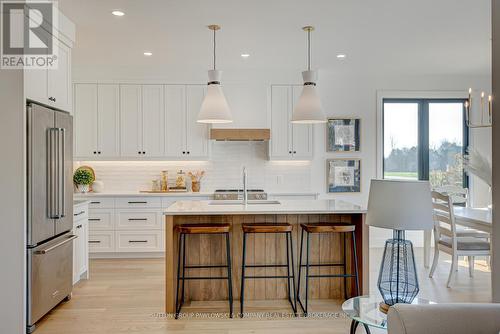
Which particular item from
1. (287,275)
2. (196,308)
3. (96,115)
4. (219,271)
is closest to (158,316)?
(196,308)

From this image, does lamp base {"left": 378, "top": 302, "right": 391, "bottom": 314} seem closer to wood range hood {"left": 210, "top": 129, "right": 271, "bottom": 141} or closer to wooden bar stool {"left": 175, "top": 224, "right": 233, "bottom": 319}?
wooden bar stool {"left": 175, "top": 224, "right": 233, "bottom": 319}

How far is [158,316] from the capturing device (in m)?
3.57

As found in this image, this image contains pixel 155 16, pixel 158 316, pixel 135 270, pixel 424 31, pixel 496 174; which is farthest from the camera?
pixel 135 270

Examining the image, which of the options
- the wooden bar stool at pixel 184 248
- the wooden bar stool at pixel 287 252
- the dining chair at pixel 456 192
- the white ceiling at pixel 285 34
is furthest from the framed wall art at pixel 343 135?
the wooden bar stool at pixel 184 248

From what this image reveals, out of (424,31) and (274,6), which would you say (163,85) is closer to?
(274,6)

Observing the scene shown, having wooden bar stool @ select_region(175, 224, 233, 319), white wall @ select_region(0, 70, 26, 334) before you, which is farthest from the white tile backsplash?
white wall @ select_region(0, 70, 26, 334)

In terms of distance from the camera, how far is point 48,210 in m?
3.44

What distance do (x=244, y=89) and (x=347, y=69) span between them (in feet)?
5.12

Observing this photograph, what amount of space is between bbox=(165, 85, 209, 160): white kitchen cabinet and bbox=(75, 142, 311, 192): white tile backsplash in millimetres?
329

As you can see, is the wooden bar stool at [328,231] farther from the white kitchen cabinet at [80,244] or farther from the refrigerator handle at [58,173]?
the white kitchen cabinet at [80,244]

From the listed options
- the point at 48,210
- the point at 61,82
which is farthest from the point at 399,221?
the point at 61,82

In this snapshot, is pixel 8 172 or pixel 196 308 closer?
pixel 8 172

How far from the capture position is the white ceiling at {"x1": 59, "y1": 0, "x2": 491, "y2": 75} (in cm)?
367

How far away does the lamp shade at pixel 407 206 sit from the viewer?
2.15 metres
